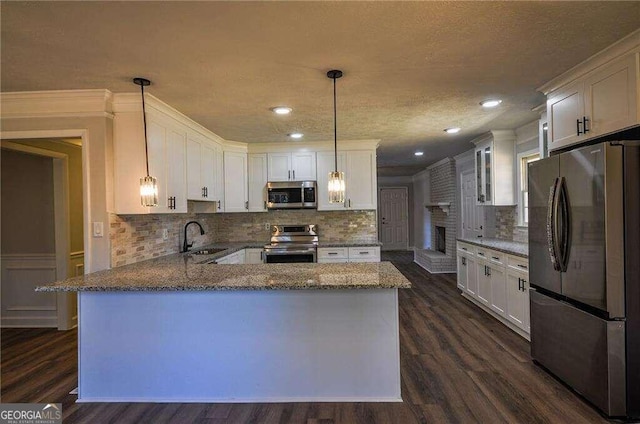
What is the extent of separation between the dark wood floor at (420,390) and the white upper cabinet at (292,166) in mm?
2503

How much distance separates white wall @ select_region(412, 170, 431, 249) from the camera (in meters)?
9.05

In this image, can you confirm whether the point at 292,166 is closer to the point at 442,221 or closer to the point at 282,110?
the point at 282,110

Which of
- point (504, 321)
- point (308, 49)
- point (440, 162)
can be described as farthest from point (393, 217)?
Answer: point (308, 49)

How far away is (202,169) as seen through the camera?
4082mm

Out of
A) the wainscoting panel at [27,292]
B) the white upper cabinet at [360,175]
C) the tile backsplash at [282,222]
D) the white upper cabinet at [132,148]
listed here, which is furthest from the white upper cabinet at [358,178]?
the wainscoting panel at [27,292]

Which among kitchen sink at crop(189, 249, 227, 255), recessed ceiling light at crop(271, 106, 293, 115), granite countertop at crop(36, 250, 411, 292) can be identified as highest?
recessed ceiling light at crop(271, 106, 293, 115)

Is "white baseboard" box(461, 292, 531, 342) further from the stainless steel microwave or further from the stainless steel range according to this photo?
the stainless steel microwave

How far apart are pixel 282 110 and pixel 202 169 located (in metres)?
1.39

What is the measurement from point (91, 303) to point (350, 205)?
331cm

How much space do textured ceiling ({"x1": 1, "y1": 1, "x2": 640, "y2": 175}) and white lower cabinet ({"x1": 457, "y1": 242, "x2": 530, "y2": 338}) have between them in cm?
165

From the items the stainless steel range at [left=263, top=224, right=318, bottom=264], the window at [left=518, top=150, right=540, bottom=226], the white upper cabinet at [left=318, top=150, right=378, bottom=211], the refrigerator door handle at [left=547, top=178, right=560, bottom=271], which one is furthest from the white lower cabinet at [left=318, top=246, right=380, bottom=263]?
the refrigerator door handle at [left=547, top=178, right=560, bottom=271]

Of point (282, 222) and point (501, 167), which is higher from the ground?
point (501, 167)

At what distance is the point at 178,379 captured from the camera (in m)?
2.38

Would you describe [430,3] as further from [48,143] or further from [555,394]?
[48,143]
